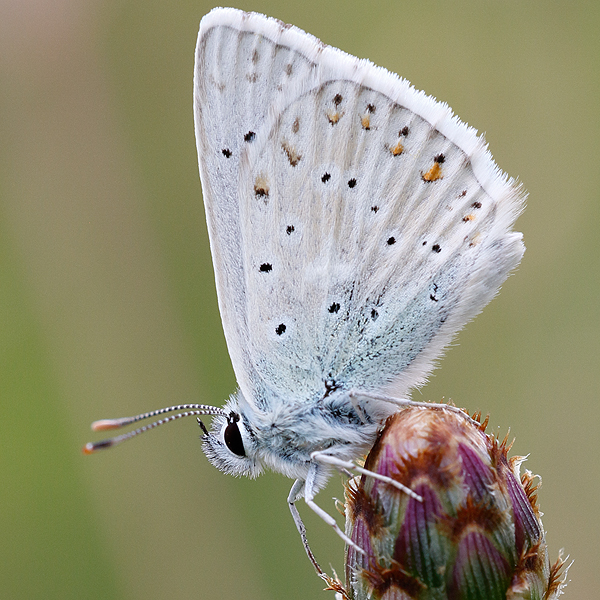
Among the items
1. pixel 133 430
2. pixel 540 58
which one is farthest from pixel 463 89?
pixel 133 430

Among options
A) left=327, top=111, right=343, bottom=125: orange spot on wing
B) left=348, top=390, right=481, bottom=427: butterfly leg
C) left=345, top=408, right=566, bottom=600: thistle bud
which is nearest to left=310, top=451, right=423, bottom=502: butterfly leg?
left=345, top=408, right=566, bottom=600: thistle bud

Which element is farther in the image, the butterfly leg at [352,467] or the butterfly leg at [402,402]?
the butterfly leg at [402,402]

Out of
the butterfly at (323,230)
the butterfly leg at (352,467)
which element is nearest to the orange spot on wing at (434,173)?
the butterfly at (323,230)

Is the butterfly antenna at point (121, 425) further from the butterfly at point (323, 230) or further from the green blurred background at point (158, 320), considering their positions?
Result: the green blurred background at point (158, 320)

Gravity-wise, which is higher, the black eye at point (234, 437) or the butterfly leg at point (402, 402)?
the butterfly leg at point (402, 402)

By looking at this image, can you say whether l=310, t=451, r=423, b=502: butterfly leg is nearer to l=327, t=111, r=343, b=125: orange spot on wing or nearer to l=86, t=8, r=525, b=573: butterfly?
l=86, t=8, r=525, b=573: butterfly

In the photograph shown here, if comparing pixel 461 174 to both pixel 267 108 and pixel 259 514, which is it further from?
pixel 259 514
